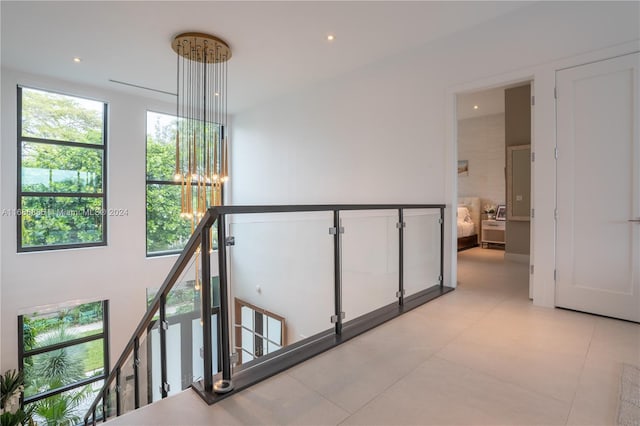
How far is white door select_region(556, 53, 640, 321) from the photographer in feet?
8.91

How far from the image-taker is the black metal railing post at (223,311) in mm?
1750

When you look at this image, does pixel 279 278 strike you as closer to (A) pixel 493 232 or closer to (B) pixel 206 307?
(B) pixel 206 307

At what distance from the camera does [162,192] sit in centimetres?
627

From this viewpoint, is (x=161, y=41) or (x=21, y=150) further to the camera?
(x=21, y=150)

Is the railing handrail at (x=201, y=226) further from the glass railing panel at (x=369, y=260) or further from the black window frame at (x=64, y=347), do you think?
the black window frame at (x=64, y=347)

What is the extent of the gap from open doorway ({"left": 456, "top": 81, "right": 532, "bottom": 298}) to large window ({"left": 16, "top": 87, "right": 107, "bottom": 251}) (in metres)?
5.94

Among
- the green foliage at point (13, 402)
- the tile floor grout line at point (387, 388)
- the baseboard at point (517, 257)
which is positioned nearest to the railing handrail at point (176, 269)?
the tile floor grout line at point (387, 388)

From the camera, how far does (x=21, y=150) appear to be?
4785mm

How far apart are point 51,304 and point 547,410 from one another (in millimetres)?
6333

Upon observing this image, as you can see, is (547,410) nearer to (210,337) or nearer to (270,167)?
(210,337)

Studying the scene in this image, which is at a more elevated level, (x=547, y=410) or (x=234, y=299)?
(x=234, y=299)

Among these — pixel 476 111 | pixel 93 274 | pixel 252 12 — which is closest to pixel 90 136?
pixel 93 274

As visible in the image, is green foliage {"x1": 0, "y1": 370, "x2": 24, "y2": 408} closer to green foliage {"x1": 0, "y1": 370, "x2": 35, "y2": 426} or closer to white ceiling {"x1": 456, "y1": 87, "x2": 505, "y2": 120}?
green foliage {"x1": 0, "y1": 370, "x2": 35, "y2": 426}

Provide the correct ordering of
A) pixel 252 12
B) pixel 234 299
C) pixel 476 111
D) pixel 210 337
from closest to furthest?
pixel 210 337 < pixel 234 299 < pixel 252 12 < pixel 476 111
